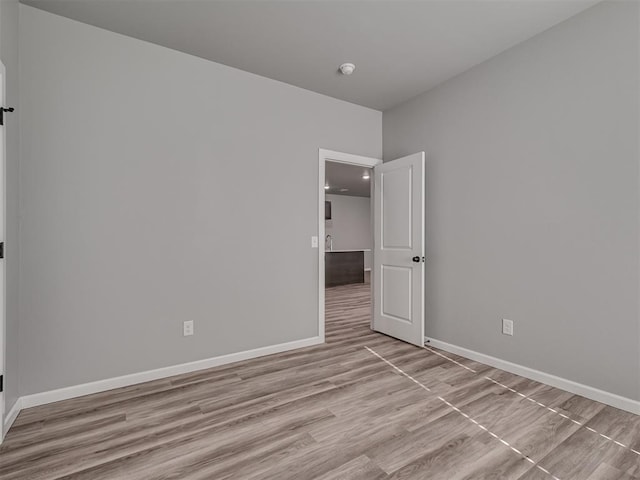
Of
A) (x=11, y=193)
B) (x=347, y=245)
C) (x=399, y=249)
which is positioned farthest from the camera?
(x=347, y=245)

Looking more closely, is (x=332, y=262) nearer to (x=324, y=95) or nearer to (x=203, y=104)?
(x=324, y=95)

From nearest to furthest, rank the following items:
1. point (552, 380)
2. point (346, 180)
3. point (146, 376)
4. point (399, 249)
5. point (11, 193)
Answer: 1. point (11, 193)
2. point (552, 380)
3. point (146, 376)
4. point (399, 249)
5. point (346, 180)

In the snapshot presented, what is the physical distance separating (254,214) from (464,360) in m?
2.42

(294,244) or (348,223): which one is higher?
(348,223)

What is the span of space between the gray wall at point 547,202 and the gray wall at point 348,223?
6627 mm

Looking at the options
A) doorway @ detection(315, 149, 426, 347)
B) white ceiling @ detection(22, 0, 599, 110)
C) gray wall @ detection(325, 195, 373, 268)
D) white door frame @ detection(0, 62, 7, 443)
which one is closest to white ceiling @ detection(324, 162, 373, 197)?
gray wall @ detection(325, 195, 373, 268)

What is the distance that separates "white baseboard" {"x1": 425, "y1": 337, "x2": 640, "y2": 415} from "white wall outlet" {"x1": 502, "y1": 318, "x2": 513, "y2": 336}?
25 cm

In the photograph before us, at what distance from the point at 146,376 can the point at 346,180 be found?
6124mm

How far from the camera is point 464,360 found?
3090mm

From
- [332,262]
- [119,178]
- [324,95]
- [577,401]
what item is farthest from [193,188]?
[332,262]

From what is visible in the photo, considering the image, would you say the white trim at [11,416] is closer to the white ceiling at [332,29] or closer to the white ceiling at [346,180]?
the white ceiling at [332,29]

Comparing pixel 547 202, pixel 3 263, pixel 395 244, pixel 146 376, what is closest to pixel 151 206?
pixel 3 263

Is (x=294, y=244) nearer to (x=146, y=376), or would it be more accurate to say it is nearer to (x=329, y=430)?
(x=146, y=376)

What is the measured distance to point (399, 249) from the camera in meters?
3.67
